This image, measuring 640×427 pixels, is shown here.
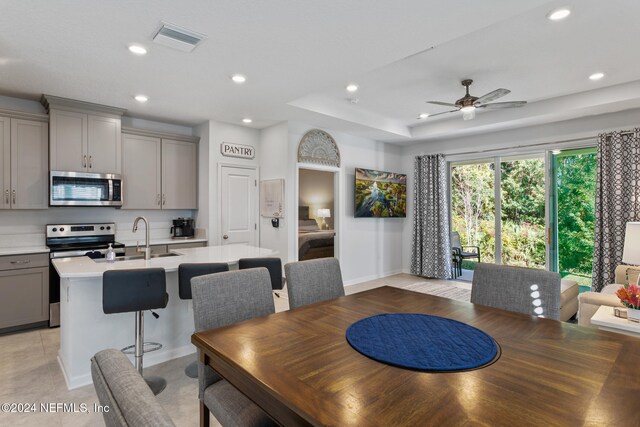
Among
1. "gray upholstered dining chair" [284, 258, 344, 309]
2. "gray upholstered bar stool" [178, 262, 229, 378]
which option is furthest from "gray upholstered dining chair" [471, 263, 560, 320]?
"gray upholstered bar stool" [178, 262, 229, 378]

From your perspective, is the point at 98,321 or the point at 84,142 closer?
the point at 98,321

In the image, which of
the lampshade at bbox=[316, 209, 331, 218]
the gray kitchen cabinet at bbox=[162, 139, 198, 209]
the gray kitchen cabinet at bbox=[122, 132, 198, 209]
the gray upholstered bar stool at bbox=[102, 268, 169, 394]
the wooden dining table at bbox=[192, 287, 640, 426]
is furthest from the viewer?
the lampshade at bbox=[316, 209, 331, 218]

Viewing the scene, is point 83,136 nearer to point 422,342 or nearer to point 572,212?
point 422,342

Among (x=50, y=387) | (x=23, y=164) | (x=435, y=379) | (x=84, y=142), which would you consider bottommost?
(x=50, y=387)

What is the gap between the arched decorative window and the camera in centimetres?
502

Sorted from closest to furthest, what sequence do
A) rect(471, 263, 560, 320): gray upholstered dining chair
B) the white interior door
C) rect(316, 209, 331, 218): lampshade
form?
rect(471, 263, 560, 320): gray upholstered dining chair, the white interior door, rect(316, 209, 331, 218): lampshade

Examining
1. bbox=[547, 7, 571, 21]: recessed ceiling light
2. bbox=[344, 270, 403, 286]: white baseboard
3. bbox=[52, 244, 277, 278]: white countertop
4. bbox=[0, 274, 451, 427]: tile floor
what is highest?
bbox=[547, 7, 571, 21]: recessed ceiling light

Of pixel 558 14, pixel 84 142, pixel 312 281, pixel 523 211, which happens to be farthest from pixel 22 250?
pixel 523 211

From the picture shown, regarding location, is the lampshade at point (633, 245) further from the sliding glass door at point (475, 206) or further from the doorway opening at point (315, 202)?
the doorway opening at point (315, 202)

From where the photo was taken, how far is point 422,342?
1355 millimetres

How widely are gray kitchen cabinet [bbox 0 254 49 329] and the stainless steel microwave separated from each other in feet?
2.23

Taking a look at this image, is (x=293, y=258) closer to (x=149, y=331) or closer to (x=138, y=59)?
(x=149, y=331)

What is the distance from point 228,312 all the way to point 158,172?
357cm

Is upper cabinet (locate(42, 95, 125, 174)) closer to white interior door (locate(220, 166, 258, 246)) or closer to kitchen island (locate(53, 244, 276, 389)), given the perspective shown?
white interior door (locate(220, 166, 258, 246))
